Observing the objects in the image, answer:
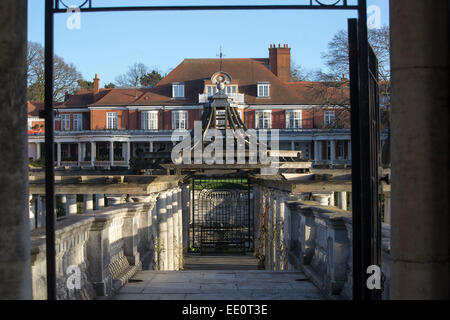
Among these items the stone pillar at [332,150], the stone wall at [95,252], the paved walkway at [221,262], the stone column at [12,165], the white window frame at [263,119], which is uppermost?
the white window frame at [263,119]

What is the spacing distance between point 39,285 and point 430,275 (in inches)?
118

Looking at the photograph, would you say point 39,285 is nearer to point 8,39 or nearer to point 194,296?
point 8,39

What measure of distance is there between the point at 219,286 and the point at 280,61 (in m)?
59.7

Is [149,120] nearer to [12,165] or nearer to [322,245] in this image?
[322,245]

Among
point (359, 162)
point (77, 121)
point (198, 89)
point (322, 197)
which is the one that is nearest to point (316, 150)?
point (198, 89)

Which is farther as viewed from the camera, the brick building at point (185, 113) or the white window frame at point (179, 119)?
the white window frame at point (179, 119)

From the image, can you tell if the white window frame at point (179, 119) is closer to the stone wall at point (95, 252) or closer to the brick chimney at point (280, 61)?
the brick chimney at point (280, 61)

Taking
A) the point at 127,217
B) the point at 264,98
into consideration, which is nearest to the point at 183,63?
the point at 264,98

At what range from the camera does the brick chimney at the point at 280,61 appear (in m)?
64.4

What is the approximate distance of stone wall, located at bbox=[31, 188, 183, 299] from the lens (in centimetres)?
489

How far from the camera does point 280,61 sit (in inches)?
2552

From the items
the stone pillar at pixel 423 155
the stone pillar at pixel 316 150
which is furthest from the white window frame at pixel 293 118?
the stone pillar at pixel 423 155

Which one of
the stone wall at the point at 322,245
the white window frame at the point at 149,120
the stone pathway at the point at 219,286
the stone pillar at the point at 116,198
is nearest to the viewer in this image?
the stone wall at the point at 322,245

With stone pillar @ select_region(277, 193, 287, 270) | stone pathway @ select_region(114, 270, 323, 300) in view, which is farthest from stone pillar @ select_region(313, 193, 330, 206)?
stone pathway @ select_region(114, 270, 323, 300)
